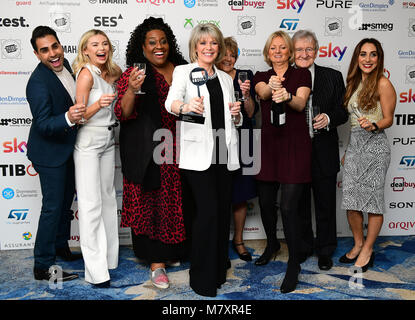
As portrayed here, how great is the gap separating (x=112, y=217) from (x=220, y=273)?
93cm

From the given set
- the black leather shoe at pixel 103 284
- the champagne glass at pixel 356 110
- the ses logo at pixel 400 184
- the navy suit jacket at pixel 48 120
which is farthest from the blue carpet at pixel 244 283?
the champagne glass at pixel 356 110

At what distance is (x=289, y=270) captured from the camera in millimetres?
2932

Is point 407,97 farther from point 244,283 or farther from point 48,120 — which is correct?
point 48,120

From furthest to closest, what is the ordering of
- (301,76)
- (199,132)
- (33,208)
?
(33,208), (301,76), (199,132)

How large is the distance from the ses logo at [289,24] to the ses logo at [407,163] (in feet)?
5.53

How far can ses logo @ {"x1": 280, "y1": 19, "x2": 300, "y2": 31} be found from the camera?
12.7 ft

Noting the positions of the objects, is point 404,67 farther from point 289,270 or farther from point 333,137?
point 289,270

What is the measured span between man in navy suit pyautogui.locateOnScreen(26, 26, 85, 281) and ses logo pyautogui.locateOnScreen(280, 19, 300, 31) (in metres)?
1.99

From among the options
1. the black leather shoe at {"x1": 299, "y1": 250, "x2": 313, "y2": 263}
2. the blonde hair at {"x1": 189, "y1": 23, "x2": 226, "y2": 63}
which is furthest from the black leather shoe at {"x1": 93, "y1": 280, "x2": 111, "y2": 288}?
the blonde hair at {"x1": 189, "y1": 23, "x2": 226, "y2": 63}

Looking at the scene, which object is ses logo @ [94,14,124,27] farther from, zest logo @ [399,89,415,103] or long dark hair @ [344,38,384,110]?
zest logo @ [399,89,415,103]

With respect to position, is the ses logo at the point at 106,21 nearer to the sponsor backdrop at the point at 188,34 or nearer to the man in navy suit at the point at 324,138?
the sponsor backdrop at the point at 188,34

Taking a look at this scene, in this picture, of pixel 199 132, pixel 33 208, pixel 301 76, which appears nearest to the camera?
pixel 199 132

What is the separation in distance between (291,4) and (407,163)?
1.93 metres

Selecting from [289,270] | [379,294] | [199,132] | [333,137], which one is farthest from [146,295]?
[333,137]
